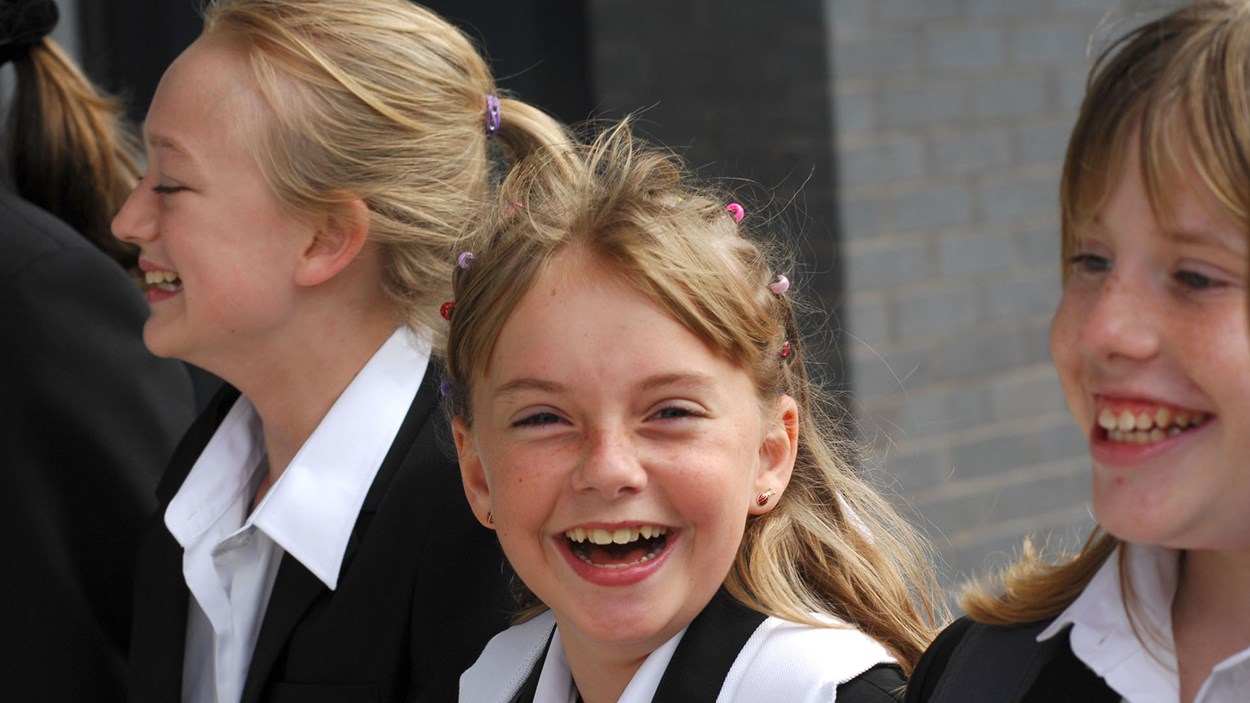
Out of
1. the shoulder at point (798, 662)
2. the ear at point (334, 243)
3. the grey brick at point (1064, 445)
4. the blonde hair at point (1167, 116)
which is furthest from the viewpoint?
the grey brick at point (1064, 445)

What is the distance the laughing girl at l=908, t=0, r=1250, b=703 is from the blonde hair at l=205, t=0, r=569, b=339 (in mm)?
1050

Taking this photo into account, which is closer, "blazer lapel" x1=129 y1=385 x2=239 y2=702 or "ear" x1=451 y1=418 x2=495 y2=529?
"ear" x1=451 y1=418 x2=495 y2=529

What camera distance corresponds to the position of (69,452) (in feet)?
7.86

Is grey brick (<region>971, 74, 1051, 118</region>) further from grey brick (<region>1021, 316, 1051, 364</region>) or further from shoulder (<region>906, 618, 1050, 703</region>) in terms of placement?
shoulder (<region>906, 618, 1050, 703</region>)

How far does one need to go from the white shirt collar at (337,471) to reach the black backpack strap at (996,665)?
948 millimetres

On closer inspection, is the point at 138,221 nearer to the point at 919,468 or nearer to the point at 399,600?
the point at 399,600

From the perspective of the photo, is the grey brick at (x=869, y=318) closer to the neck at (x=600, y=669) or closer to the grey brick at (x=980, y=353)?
the grey brick at (x=980, y=353)

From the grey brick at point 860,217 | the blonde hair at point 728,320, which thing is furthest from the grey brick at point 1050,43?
the blonde hair at point 728,320

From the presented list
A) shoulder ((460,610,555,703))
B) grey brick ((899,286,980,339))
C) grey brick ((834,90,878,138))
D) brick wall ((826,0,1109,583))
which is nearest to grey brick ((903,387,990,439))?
brick wall ((826,0,1109,583))

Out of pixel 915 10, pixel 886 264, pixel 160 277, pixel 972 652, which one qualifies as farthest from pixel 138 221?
pixel 915 10

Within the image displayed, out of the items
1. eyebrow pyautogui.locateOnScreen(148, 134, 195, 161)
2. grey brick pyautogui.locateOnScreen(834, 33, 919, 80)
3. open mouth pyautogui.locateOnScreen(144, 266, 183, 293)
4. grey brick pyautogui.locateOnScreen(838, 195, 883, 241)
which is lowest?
grey brick pyautogui.locateOnScreen(838, 195, 883, 241)

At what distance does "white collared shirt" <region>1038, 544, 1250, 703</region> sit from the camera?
130 centimetres

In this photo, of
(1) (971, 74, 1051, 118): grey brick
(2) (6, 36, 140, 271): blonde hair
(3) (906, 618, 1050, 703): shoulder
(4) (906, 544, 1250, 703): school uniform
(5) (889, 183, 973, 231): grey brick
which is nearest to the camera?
(4) (906, 544, 1250, 703): school uniform

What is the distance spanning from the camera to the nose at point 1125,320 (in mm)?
1251
